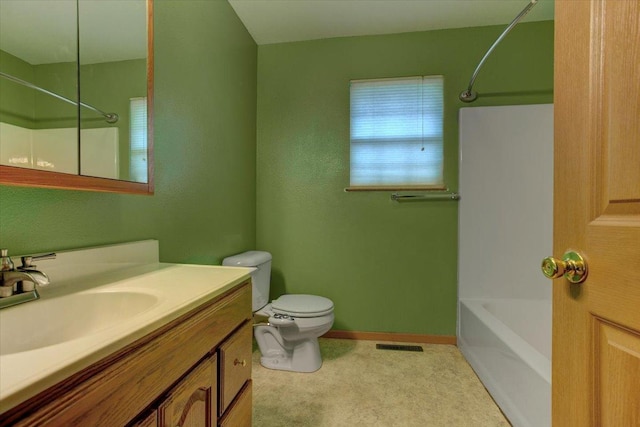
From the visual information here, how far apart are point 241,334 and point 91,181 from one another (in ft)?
2.21

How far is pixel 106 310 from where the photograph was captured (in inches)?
30.0

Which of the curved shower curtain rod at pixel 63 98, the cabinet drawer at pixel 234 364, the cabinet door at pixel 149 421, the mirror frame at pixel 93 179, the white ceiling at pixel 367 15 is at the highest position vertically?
the white ceiling at pixel 367 15

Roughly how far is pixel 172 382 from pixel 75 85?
0.91 m

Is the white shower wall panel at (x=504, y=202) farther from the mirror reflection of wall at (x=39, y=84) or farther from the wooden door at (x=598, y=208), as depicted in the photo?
the mirror reflection of wall at (x=39, y=84)

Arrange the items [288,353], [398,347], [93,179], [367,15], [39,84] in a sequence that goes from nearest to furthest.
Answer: [39,84] < [93,179] < [288,353] < [367,15] < [398,347]

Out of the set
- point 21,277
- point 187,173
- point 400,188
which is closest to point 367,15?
point 400,188

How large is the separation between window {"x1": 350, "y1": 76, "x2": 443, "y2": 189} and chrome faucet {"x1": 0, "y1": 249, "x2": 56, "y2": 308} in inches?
73.3

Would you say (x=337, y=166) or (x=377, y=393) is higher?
(x=337, y=166)

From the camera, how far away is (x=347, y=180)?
2.23 meters

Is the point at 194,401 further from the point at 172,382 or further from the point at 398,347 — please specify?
the point at 398,347

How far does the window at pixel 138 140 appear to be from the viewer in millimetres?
1041

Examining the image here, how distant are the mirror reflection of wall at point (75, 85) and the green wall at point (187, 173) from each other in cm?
12

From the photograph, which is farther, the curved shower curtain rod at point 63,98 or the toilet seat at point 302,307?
the toilet seat at point 302,307

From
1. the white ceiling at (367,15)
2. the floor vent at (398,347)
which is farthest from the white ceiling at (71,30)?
the floor vent at (398,347)
